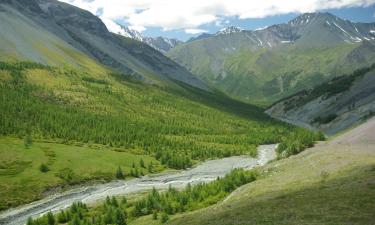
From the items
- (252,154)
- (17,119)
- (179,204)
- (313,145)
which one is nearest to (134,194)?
(179,204)

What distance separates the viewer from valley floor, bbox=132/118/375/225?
4622 centimetres

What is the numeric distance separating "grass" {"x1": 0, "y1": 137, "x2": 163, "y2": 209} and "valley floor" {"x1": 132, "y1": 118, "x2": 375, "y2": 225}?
51.5 metres

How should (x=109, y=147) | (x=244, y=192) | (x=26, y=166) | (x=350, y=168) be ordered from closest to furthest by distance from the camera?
(x=350, y=168) < (x=244, y=192) < (x=26, y=166) < (x=109, y=147)

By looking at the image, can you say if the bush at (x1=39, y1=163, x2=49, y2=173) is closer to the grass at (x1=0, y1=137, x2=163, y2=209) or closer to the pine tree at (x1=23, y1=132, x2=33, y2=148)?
the grass at (x1=0, y1=137, x2=163, y2=209)

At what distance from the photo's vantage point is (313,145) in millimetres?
114938

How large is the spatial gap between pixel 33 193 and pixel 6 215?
49.5 ft

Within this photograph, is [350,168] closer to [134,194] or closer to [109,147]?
[134,194]

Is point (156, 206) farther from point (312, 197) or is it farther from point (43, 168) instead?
point (43, 168)

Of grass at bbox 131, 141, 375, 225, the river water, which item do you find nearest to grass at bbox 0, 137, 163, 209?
the river water

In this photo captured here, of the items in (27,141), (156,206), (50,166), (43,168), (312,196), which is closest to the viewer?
(312,196)

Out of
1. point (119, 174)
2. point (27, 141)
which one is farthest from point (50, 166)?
point (27, 141)

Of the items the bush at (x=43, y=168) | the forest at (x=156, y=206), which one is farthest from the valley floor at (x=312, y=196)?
the bush at (x=43, y=168)

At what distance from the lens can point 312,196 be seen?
54.4 meters

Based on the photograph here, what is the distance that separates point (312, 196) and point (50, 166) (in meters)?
100
